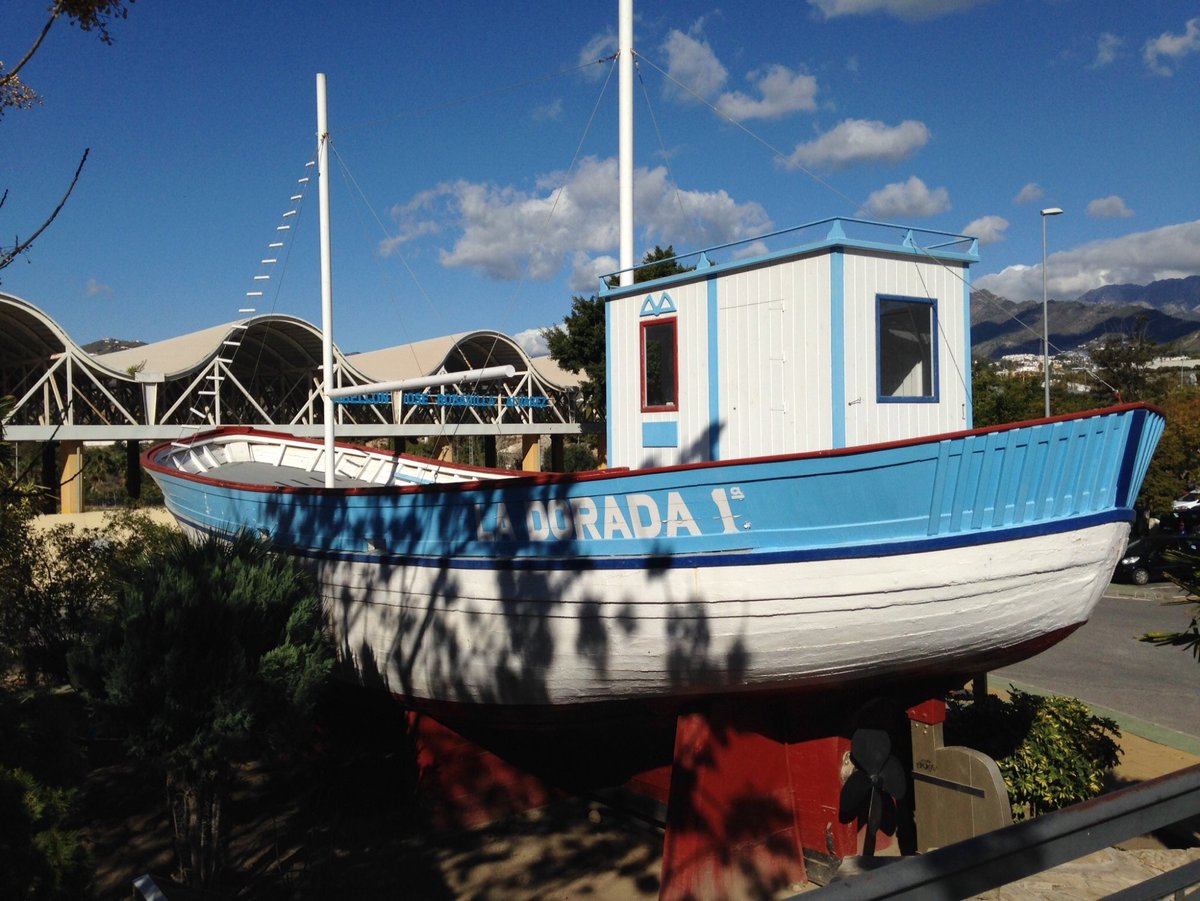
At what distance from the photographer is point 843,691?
7008mm

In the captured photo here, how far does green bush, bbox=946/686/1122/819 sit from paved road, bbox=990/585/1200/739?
9.74 feet

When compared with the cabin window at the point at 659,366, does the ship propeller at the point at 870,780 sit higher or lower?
lower

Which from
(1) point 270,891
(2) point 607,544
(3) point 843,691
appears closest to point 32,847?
(1) point 270,891

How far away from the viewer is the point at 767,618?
612cm

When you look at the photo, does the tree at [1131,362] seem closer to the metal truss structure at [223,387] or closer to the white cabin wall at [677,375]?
the metal truss structure at [223,387]

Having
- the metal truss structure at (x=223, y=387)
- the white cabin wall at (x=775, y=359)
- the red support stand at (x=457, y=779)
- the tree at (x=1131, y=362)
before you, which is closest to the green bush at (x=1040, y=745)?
the white cabin wall at (x=775, y=359)

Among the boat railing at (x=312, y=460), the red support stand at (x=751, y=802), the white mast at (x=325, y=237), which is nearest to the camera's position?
the red support stand at (x=751, y=802)

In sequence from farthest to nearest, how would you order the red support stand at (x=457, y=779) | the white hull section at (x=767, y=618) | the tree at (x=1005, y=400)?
1. the tree at (x=1005, y=400)
2. the red support stand at (x=457, y=779)
3. the white hull section at (x=767, y=618)

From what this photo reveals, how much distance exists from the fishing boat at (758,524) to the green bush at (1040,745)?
2154 millimetres

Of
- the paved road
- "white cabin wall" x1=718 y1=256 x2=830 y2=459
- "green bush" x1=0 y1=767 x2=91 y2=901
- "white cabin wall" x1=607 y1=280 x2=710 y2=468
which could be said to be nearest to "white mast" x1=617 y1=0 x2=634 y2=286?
"white cabin wall" x1=607 y1=280 x2=710 y2=468

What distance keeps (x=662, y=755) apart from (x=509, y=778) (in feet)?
5.20

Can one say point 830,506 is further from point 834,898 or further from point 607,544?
point 834,898

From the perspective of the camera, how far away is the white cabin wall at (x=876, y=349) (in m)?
6.95

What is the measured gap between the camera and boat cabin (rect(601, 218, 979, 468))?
696 cm
